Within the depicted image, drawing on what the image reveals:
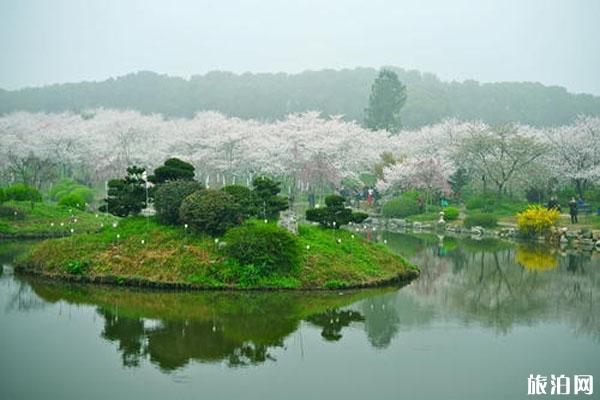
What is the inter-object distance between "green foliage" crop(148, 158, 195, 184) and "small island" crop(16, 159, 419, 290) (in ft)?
0.14

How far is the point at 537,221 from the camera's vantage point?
39625 mm

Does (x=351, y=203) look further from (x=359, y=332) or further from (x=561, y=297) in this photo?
(x=359, y=332)

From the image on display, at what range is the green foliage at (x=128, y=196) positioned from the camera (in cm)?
2633

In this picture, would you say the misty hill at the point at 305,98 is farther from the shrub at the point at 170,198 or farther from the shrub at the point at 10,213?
the shrub at the point at 170,198

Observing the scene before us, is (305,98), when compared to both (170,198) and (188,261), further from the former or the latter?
(188,261)

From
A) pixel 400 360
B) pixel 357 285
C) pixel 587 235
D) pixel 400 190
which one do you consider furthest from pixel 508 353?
pixel 400 190

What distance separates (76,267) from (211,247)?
5039 millimetres

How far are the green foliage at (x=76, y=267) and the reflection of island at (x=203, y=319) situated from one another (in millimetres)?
802

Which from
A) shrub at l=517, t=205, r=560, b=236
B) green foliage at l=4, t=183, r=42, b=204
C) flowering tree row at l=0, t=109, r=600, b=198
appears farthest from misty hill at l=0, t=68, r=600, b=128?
green foliage at l=4, t=183, r=42, b=204

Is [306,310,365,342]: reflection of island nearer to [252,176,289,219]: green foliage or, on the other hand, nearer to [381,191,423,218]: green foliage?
[252,176,289,219]: green foliage

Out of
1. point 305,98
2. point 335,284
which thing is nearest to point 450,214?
→ point 335,284

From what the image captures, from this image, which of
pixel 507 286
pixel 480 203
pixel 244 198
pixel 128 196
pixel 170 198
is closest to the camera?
pixel 170 198

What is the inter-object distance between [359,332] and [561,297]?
9.21 metres

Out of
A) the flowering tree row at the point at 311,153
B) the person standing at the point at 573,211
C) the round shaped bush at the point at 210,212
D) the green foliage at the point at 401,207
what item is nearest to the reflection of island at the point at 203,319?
the round shaped bush at the point at 210,212
